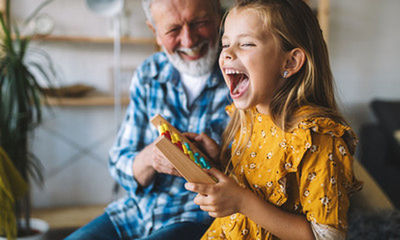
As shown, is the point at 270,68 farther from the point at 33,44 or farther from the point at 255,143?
the point at 33,44

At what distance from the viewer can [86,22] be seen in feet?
9.26

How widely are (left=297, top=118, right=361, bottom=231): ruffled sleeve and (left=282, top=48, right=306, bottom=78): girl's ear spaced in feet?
0.47

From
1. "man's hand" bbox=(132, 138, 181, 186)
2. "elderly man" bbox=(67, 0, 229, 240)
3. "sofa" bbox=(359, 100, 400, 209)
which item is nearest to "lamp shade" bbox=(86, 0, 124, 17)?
"elderly man" bbox=(67, 0, 229, 240)

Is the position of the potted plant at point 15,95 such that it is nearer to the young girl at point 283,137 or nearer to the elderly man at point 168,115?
the elderly man at point 168,115

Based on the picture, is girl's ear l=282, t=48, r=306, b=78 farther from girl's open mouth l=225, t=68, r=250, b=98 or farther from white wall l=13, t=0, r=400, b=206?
white wall l=13, t=0, r=400, b=206

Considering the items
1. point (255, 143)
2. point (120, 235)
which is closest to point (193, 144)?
point (255, 143)

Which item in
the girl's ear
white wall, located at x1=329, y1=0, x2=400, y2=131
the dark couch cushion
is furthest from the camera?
white wall, located at x1=329, y1=0, x2=400, y2=131

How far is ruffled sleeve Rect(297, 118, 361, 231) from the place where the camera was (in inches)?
30.3

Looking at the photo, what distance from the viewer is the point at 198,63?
1.28m

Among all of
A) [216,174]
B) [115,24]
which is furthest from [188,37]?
[115,24]

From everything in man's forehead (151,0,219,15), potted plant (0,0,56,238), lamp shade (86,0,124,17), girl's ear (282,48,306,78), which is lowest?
potted plant (0,0,56,238)

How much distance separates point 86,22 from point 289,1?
2.29m

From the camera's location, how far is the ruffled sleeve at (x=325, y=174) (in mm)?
771

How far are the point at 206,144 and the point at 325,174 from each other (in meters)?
0.40
